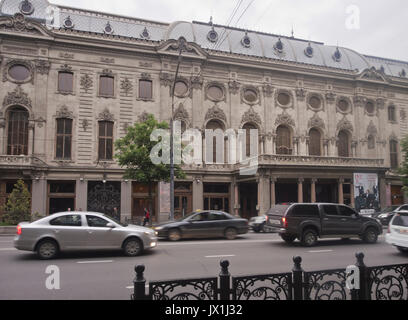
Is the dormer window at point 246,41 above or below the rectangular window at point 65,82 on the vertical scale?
above

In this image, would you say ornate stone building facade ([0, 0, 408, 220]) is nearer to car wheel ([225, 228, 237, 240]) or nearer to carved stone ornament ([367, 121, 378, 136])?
carved stone ornament ([367, 121, 378, 136])

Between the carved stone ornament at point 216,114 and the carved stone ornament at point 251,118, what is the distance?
6.69ft

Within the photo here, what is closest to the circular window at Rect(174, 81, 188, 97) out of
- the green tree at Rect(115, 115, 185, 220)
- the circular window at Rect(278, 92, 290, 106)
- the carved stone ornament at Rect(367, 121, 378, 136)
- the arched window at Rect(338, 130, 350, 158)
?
the green tree at Rect(115, 115, 185, 220)

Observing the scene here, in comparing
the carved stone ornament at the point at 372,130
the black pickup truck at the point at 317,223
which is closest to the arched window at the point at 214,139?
the black pickup truck at the point at 317,223

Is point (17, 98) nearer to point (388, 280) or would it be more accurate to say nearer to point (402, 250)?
point (402, 250)

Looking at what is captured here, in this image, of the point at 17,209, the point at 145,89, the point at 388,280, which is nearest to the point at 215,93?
the point at 145,89

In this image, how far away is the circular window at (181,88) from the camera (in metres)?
28.9

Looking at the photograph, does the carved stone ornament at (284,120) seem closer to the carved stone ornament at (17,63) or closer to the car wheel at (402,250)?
the car wheel at (402,250)

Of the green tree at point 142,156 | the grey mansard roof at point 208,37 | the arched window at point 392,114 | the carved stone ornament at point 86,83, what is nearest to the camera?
the green tree at point 142,156

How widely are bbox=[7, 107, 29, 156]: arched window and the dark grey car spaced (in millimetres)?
16582

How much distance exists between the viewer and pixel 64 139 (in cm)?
2594

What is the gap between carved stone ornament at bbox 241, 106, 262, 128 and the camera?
99.6ft

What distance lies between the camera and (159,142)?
20.7 metres
